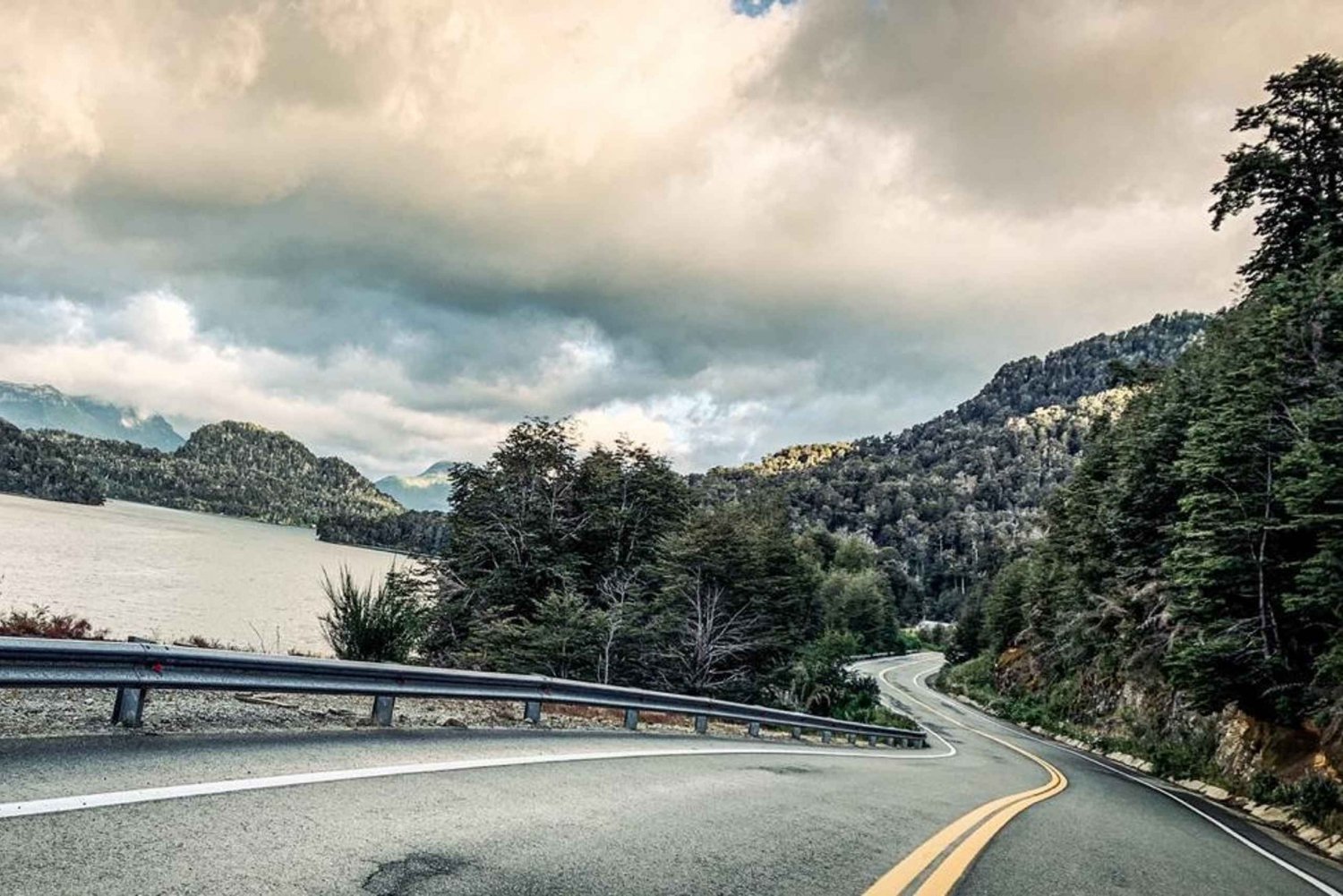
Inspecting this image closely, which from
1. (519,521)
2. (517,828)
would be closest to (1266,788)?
(517,828)

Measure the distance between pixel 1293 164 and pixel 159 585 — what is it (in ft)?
206

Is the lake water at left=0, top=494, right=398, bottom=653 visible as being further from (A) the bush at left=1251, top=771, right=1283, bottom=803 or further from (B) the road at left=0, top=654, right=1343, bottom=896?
(A) the bush at left=1251, top=771, right=1283, bottom=803

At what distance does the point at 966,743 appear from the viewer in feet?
87.6

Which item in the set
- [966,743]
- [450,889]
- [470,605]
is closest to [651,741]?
[450,889]

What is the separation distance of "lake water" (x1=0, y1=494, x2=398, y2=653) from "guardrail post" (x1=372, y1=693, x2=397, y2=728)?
10.1 metres

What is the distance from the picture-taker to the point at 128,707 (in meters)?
5.51

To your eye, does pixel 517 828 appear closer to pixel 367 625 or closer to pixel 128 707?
pixel 128 707

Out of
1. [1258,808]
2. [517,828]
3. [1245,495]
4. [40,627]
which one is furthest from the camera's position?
[1245,495]

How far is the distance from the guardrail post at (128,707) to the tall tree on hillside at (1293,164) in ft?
105

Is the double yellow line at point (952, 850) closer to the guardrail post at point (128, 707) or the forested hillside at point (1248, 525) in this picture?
the guardrail post at point (128, 707)

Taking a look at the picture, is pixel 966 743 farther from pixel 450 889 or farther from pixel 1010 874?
pixel 450 889

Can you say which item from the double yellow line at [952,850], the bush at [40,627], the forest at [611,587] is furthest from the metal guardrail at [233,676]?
the forest at [611,587]

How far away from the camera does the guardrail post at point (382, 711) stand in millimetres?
7426

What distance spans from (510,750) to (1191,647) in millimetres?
17050
